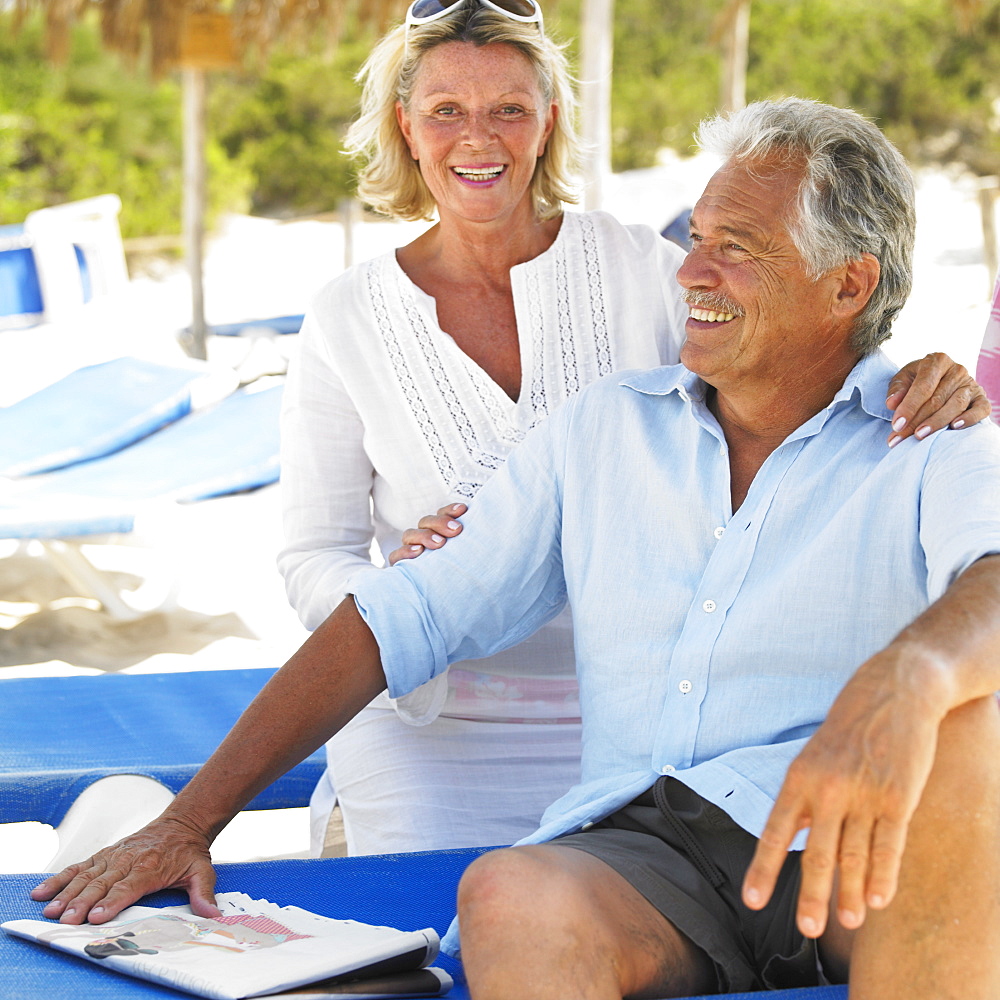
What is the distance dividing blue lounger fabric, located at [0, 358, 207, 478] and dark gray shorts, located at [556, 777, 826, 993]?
15.0 ft

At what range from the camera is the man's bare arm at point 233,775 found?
6.21 feet

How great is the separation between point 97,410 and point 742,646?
5.24m

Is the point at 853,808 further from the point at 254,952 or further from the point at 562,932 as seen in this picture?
the point at 254,952

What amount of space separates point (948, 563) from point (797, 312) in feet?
1.76

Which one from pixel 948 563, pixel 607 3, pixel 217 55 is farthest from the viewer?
pixel 217 55

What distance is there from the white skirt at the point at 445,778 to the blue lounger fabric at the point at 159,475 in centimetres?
238

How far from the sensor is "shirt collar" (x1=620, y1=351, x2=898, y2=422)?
1981 mm

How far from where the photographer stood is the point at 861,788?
1.29 meters

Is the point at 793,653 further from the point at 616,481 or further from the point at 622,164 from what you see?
the point at 622,164

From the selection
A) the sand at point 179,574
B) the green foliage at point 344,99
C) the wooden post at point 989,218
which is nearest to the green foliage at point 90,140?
the green foliage at point 344,99

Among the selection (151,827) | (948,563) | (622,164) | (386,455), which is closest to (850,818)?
(948,563)

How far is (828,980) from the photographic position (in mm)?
1699

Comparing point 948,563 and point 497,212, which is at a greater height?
point 497,212

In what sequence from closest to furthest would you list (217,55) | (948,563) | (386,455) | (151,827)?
(948,563) → (151,827) → (386,455) → (217,55)
